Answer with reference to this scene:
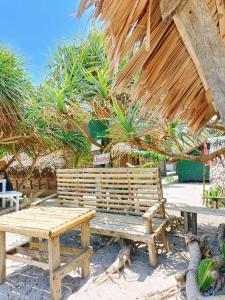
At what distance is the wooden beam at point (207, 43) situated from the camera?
1101 mm

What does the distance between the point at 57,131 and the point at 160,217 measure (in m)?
3.89

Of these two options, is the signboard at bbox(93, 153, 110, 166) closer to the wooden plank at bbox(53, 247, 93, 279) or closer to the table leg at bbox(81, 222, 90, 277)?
the table leg at bbox(81, 222, 90, 277)

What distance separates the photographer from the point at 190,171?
15.3 meters

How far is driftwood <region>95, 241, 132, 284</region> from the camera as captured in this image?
9.01 feet

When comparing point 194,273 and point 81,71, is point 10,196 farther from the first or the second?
point 194,273

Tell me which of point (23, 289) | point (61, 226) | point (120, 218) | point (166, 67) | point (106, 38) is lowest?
point (23, 289)

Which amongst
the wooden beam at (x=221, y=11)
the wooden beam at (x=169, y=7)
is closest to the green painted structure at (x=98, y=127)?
the wooden beam at (x=221, y=11)

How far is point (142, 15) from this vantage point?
1271mm

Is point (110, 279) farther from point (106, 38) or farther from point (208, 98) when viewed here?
point (106, 38)

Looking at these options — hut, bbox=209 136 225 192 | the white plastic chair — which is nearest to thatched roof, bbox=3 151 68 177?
the white plastic chair

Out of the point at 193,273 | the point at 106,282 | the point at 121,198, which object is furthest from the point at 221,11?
the point at 121,198

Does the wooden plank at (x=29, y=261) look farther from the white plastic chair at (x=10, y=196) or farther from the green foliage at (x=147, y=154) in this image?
the green foliage at (x=147, y=154)

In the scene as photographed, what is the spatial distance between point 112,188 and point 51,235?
2.04 m

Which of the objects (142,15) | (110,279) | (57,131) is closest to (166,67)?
(142,15)
